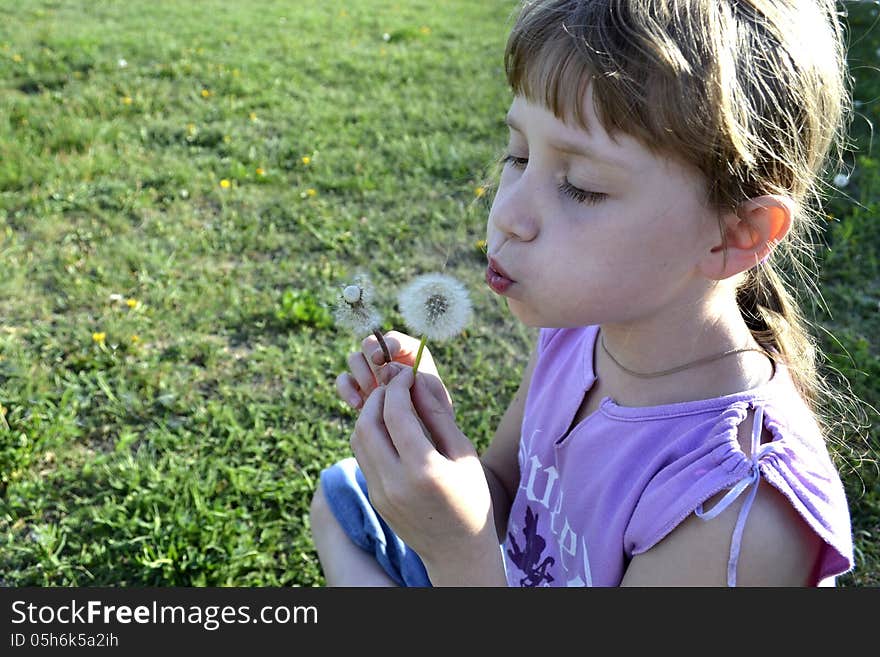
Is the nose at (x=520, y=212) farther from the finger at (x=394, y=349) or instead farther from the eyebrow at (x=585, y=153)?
the finger at (x=394, y=349)

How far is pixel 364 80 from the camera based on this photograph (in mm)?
5047

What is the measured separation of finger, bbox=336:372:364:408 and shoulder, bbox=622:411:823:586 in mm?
567

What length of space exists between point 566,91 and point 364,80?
4111 mm

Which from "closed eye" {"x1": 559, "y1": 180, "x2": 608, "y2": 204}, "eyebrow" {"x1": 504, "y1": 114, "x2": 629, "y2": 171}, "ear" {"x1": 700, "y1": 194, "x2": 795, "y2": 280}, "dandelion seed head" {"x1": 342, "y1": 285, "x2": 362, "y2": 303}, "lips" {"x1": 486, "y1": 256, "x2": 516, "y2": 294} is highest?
"eyebrow" {"x1": 504, "y1": 114, "x2": 629, "y2": 171}

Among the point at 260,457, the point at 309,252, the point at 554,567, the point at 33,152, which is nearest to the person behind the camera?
the point at 554,567

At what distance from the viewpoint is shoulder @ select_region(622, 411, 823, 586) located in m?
1.13

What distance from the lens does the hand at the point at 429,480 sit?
1.20m

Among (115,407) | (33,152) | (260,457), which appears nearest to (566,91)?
(260,457)

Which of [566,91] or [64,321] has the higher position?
[566,91]

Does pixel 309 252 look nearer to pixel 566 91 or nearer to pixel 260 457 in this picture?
pixel 260 457

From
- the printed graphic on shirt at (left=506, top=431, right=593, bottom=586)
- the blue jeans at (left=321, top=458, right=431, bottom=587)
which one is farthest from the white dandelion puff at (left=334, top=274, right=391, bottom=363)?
the blue jeans at (left=321, top=458, right=431, bottom=587)

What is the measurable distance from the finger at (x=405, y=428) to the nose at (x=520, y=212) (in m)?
0.28

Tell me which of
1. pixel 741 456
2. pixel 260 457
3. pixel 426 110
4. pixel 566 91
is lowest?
pixel 260 457

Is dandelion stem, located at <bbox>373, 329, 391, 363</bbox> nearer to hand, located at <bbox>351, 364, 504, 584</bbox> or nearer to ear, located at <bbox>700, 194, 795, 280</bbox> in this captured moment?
hand, located at <bbox>351, 364, 504, 584</bbox>
